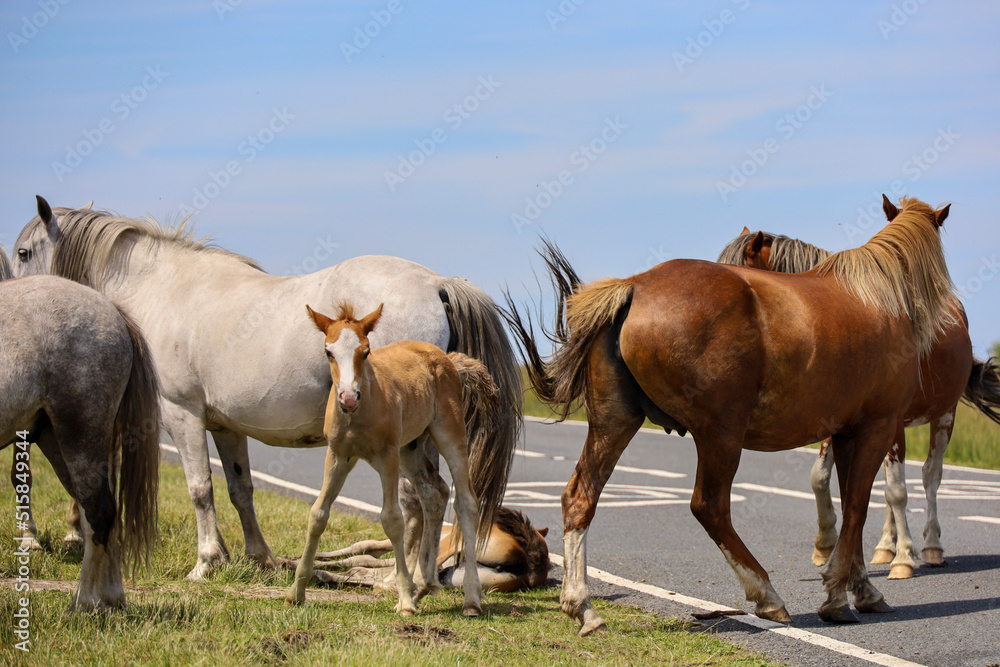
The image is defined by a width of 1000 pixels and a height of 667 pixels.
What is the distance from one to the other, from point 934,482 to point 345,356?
17.1 feet

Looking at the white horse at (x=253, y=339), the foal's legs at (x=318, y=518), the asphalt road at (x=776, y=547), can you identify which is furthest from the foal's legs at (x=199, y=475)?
the asphalt road at (x=776, y=547)

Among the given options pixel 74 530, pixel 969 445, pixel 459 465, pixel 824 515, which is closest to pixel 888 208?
pixel 824 515

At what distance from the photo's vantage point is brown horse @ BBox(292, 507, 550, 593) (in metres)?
6.24

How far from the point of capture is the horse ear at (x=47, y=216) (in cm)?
701

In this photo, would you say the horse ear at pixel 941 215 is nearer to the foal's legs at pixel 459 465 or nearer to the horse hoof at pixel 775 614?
the horse hoof at pixel 775 614

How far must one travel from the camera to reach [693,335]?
510 centimetres

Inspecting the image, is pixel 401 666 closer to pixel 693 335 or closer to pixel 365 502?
pixel 693 335

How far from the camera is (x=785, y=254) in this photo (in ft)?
24.0

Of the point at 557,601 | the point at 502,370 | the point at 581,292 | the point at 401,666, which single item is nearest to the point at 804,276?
the point at 581,292

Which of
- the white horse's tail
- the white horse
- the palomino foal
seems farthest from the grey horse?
the white horse's tail

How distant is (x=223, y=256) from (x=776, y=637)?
4.80 m

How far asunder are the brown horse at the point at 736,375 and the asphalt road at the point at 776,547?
367 mm

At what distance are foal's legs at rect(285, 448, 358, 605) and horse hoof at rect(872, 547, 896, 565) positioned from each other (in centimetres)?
443

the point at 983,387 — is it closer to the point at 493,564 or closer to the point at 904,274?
the point at 904,274
